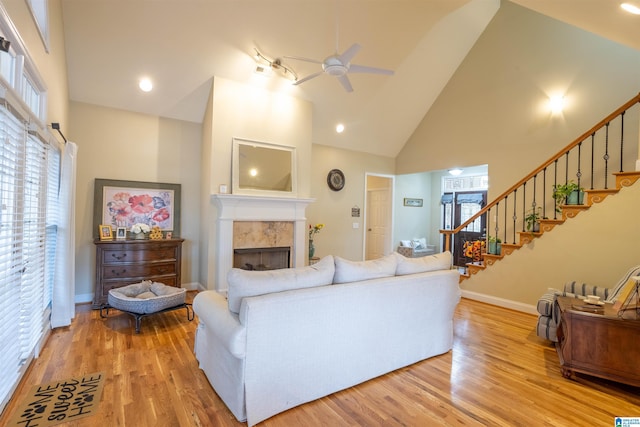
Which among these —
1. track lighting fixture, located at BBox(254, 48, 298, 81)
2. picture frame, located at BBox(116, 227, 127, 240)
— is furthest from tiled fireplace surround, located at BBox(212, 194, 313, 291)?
track lighting fixture, located at BBox(254, 48, 298, 81)

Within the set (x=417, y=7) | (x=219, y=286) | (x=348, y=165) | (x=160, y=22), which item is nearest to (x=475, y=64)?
(x=417, y=7)

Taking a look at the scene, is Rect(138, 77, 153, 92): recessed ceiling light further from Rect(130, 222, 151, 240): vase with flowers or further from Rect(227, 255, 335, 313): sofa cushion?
Rect(227, 255, 335, 313): sofa cushion

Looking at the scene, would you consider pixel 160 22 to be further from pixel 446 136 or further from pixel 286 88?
pixel 446 136

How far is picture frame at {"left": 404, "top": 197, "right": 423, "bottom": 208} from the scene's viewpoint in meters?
8.20

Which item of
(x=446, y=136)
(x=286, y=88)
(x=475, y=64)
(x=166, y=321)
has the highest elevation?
(x=475, y=64)

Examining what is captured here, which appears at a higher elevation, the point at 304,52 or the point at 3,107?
the point at 304,52

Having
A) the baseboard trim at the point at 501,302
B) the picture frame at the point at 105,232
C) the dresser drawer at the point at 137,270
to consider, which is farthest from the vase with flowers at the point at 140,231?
the baseboard trim at the point at 501,302

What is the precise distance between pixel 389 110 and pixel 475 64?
5.58 feet

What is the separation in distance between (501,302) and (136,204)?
5724 millimetres

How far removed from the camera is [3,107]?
1.89 meters

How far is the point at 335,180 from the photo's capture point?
6.75 meters

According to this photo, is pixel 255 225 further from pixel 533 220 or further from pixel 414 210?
pixel 414 210

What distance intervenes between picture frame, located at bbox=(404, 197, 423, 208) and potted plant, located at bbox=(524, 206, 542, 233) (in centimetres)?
326

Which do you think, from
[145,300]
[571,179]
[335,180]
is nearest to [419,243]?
[335,180]
